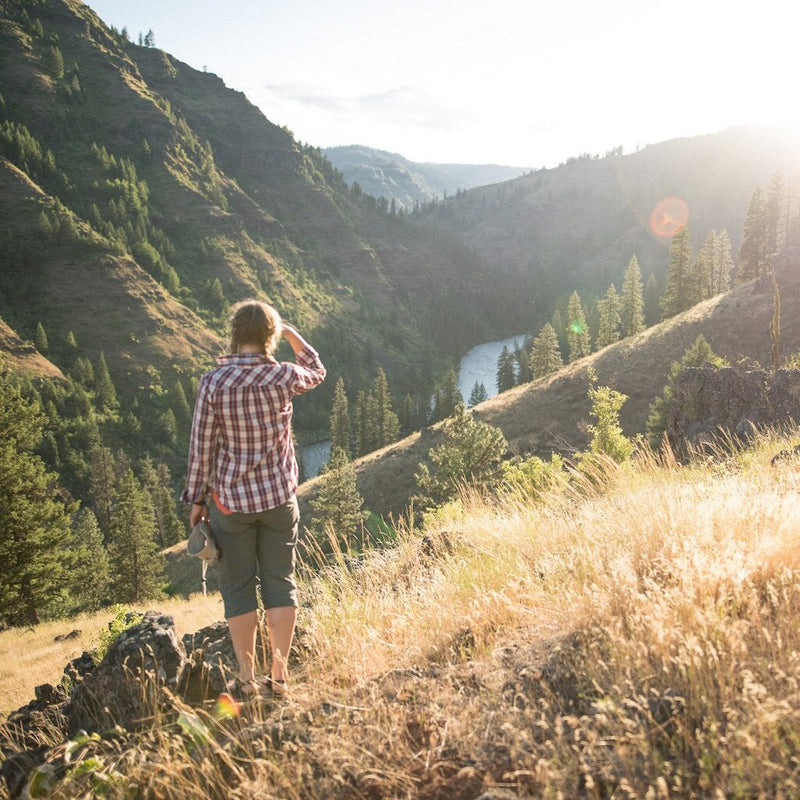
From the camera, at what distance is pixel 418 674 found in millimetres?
2953

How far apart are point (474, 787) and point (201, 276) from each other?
169 metres

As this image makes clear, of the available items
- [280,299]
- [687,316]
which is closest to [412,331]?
[280,299]

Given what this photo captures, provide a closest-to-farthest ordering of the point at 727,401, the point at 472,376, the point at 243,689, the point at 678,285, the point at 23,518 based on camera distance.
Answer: the point at 243,689
the point at 23,518
the point at 727,401
the point at 678,285
the point at 472,376

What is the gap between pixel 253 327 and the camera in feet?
12.2

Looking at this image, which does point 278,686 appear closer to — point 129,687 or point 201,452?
point 129,687

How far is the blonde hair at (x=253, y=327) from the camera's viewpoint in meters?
3.74

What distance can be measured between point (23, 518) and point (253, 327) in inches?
825

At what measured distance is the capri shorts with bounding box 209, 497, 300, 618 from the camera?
3.72m

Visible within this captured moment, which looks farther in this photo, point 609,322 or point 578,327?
point 578,327

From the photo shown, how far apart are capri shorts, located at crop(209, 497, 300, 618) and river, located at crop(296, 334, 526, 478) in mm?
76278

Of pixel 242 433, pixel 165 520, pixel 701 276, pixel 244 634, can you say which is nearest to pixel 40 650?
pixel 244 634

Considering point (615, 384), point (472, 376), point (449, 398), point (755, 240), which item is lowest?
point (472, 376)

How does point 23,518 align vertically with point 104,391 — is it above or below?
below

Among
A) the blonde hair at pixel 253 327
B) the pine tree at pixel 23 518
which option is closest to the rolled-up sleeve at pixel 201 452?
the blonde hair at pixel 253 327
